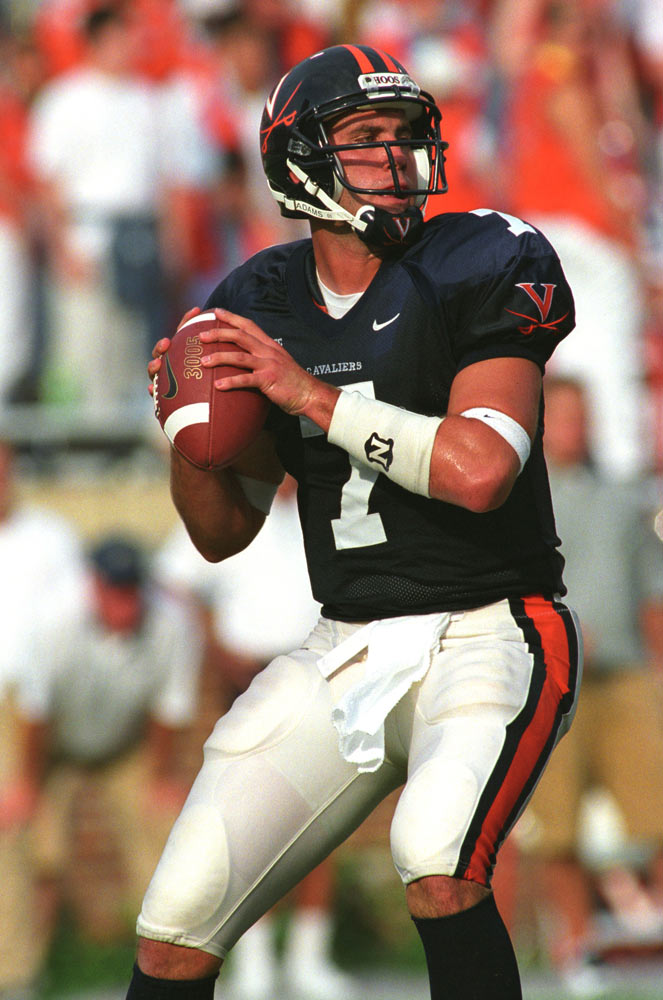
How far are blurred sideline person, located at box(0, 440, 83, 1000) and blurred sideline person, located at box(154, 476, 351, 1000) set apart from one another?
20.0 inches

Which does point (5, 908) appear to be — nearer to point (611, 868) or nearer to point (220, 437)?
point (611, 868)

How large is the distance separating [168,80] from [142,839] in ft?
12.7

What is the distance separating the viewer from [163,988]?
3.04 meters

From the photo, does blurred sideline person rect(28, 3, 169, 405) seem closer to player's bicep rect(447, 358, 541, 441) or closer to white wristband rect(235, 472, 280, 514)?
white wristband rect(235, 472, 280, 514)

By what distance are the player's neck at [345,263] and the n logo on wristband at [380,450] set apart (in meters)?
0.48

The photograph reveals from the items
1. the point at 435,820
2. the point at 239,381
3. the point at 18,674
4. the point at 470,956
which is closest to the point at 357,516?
the point at 239,381

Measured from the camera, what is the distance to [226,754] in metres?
3.20

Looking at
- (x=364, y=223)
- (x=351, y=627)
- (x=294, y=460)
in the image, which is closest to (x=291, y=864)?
(x=351, y=627)

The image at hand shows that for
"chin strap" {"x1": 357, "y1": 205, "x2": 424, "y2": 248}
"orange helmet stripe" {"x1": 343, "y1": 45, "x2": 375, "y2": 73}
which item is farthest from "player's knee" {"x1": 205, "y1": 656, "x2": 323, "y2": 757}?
"orange helmet stripe" {"x1": 343, "y1": 45, "x2": 375, "y2": 73}

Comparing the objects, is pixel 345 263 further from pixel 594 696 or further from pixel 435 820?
pixel 594 696

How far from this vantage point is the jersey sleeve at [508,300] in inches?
120

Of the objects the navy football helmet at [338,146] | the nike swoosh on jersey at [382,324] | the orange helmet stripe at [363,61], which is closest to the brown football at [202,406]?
the nike swoosh on jersey at [382,324]

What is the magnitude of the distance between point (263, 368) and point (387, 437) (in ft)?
0.98

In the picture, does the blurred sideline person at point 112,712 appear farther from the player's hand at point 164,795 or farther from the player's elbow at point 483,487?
the player's elbow at point 483,487
